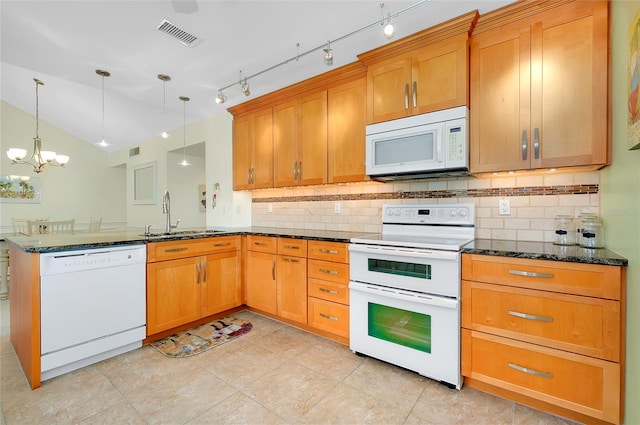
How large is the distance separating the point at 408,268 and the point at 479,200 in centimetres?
86

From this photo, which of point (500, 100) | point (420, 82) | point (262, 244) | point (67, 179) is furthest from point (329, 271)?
point (67, 179)

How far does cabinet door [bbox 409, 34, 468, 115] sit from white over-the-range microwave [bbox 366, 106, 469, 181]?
8 cm

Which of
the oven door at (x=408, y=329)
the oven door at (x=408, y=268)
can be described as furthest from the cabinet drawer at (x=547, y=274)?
the oven door at (x=408, y=329)

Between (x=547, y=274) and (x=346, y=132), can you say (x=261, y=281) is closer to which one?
(x=346, y=132)

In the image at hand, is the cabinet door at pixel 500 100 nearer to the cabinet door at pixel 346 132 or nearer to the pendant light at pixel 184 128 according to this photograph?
the cabinet door at pixel 346 132

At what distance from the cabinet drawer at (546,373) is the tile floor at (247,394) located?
0.50 feet

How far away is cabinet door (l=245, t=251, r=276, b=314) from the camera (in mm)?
2898

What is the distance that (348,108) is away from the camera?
268 centimetres

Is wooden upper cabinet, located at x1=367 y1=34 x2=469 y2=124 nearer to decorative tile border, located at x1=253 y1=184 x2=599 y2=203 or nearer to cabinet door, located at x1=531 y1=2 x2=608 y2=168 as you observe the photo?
cabinet door, located at x1=531 y1=2 x2=608 y2=168

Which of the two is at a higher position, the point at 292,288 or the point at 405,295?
the point at 405,295

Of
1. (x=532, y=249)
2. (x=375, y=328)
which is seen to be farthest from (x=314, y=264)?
(x=532, y=249)

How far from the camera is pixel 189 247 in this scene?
2.70 metres

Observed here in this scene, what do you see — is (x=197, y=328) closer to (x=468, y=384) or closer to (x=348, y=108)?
(x=468, y=384)

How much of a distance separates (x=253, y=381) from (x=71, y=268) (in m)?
1.49
